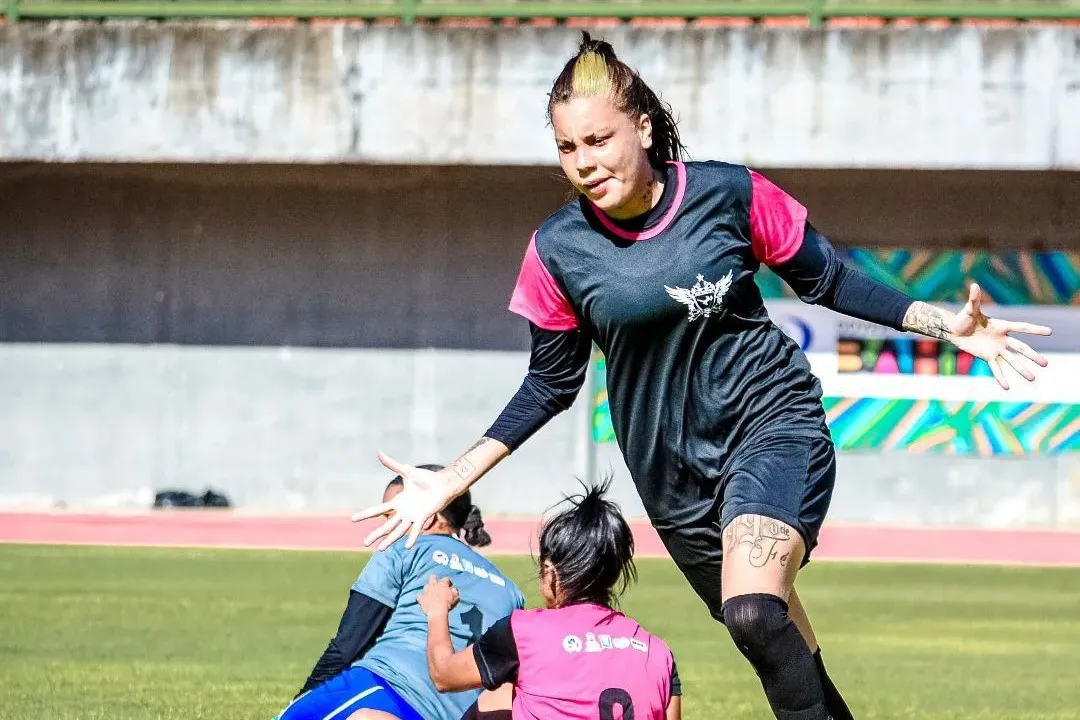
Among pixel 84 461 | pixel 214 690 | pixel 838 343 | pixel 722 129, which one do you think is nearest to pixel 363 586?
pixel 214 690

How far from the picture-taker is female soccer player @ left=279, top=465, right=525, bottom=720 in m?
4.94

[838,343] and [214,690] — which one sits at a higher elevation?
[838,343]

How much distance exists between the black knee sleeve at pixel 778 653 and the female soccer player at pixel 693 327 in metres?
0.01

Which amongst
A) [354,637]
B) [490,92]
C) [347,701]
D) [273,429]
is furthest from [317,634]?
[273,429]

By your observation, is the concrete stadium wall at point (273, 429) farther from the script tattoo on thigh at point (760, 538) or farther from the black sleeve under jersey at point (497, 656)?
the black sleeve under jersey at point (497, 656)

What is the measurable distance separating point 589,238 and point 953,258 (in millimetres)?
15483

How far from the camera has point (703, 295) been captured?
4.64m

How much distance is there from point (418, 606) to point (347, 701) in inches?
16.6

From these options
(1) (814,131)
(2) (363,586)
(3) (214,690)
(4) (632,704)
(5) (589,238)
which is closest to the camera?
(4) (632,704)

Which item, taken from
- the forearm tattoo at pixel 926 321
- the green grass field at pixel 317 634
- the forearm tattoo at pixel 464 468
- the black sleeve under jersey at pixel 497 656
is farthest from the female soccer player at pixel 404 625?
the green grass field at pixel 317 634

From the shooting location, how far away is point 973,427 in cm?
1948

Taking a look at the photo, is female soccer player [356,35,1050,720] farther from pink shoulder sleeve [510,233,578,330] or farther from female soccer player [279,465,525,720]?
female soccer player [279,465,525,720]

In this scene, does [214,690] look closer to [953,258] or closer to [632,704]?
[632,704]

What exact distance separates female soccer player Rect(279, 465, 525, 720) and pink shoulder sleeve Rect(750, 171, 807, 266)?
1171mm
